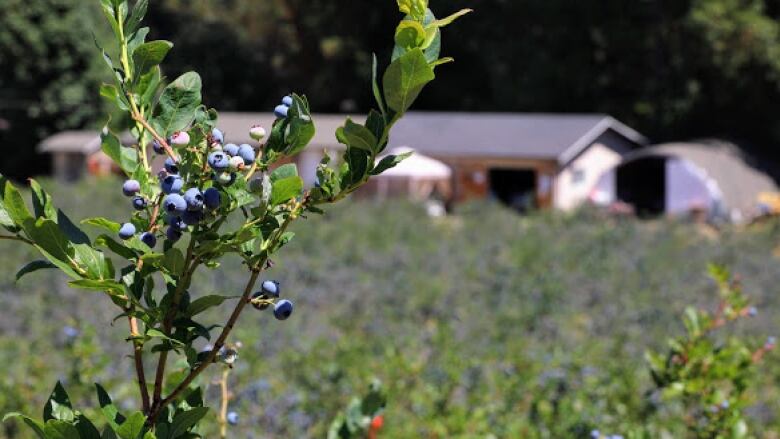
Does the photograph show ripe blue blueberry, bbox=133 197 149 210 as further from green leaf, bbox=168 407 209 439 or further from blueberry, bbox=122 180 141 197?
green leaf, bbox=168 407 209 439

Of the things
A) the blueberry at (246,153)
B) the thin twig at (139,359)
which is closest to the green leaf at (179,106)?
the blueberry at (246,153)

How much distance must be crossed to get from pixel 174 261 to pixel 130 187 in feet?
0.30

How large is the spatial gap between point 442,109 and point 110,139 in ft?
99.0

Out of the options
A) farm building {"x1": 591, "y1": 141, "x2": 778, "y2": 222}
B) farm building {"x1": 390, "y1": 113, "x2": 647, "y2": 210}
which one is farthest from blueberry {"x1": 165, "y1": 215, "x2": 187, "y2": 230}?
farm building {"x1": 591, "y1": 141, "x2": 778, "y2": 222}

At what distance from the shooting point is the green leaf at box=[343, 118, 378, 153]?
1093 mm

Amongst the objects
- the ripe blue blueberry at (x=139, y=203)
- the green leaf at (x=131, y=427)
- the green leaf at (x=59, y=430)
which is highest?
the ripe blue blueberry at (x=139, y=203)

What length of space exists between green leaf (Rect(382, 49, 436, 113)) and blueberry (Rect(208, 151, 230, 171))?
17cm

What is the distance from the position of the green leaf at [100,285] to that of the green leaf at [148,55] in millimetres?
234

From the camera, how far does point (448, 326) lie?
791 centimetres

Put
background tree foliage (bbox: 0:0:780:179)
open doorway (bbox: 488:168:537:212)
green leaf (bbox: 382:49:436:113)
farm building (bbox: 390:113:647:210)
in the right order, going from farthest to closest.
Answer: background tree foliage (bbox: 0:0:780:179)
open doorway (bbox: 488:168:537:212)
farm building (bbox: 390:113:647:210)
green leaf (bbox: 382:49:436:113)

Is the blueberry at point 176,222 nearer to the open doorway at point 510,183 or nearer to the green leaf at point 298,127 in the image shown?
the green leaf at point 298,127

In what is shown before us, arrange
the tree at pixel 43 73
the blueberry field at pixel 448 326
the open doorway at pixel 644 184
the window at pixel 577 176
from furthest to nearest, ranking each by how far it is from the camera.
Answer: the tree at pixel 43 73 < the open doorway at pixel 644 184 < the window at pixel 577 176 < the blueberry field at pixel 448 326

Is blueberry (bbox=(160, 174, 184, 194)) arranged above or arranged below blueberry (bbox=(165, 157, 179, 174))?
above

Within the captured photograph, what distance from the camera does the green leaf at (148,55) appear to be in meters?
1.15
